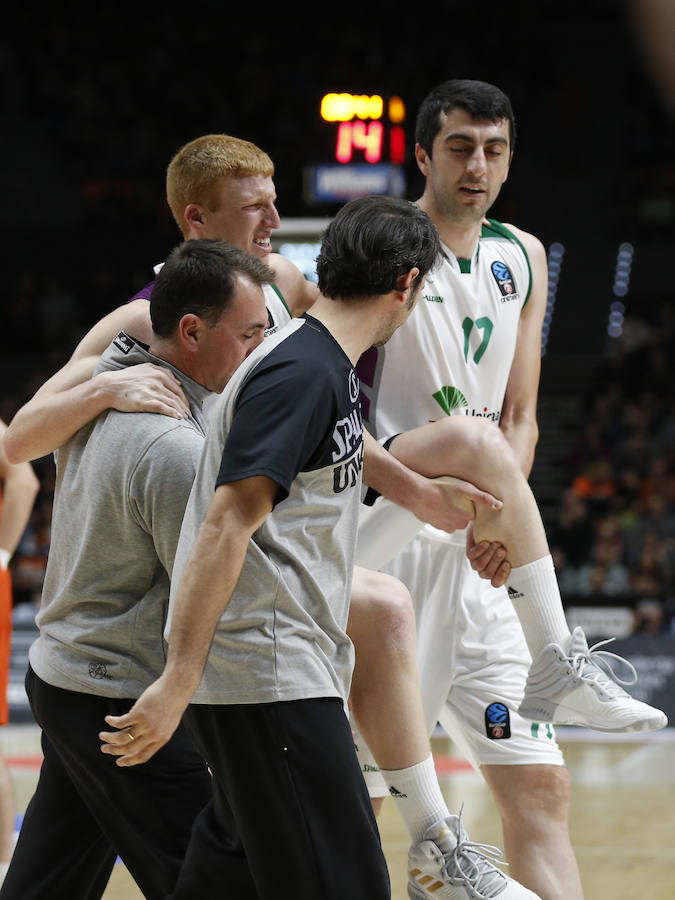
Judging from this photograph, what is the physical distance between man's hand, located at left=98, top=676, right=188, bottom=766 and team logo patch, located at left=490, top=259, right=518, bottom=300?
6.98 feet

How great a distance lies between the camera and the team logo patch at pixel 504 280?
4211mm

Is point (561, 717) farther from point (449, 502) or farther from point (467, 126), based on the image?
point (467, 126)

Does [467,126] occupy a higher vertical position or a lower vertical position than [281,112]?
lower

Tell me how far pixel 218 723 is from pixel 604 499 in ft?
36.5

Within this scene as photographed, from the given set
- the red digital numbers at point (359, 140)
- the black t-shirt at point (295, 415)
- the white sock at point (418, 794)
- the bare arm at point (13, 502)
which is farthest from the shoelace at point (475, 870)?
the red digital numbers at point (359, 140)

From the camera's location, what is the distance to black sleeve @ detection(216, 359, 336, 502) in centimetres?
253

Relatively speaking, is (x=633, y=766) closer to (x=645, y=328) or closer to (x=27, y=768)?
(x=27, y=768)

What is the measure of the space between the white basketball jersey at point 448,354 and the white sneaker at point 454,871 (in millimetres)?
1324

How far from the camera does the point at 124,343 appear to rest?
10.7ft

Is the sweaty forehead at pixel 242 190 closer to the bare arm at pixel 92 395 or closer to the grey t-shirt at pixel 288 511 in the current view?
the bare arm at pixel 92 395

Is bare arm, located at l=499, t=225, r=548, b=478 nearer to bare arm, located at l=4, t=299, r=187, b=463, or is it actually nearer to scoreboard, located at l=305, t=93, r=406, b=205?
bare arm, located at l=4, t=299, r=187, b=463

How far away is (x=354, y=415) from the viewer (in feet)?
9.13

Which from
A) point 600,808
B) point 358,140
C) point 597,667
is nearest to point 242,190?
point 597,667

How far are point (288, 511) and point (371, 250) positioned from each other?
63cm
